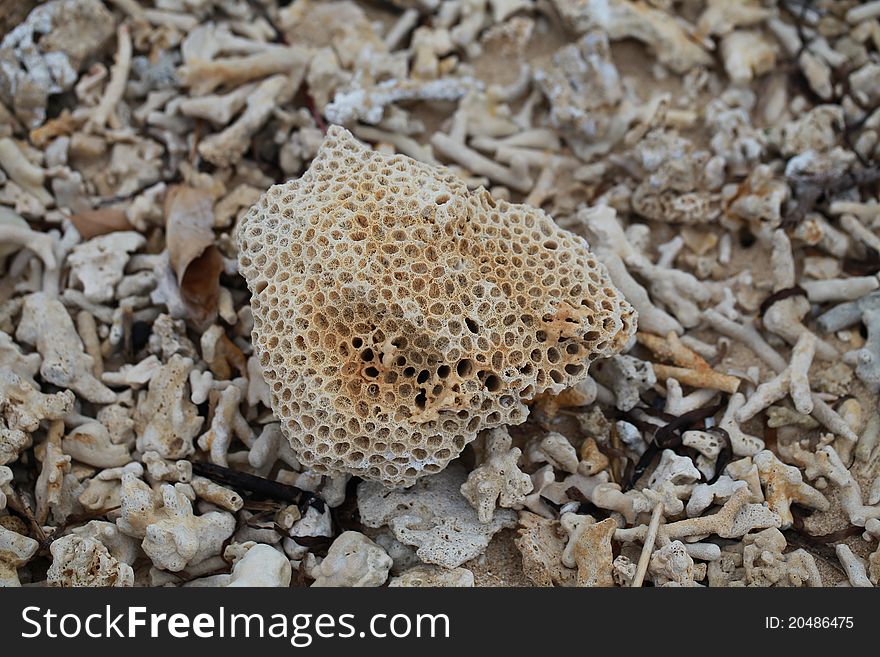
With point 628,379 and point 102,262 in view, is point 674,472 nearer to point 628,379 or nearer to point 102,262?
point 628,379

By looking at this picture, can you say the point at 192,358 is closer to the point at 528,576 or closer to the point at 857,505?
the point at 528,576

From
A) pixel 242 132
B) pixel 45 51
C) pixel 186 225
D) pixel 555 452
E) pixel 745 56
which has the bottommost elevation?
pixel 555 452

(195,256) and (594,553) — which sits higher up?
(195,256)

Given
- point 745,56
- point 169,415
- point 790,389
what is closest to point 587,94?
point 745,56

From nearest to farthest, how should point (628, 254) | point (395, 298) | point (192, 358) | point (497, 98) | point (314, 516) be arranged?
point (395, 298), point (314, 516), point (192, 358), point (628, 254), point (497, 98)

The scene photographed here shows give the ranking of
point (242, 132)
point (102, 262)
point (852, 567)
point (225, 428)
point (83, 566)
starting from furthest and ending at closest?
point (242, 132)
point (102, 262)
point (225, 428)
point (852, 567)
point (83, 566)

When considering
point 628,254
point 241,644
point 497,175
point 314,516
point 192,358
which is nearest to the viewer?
point 241,644

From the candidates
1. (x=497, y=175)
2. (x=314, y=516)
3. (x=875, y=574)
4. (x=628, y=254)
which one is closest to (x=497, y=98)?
(x=497, y=175)

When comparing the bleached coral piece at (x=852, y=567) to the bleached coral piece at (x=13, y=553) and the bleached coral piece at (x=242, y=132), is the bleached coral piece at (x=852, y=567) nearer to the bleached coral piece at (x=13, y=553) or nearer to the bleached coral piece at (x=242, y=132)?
the bleached coral piece at (x=13, y=553)
